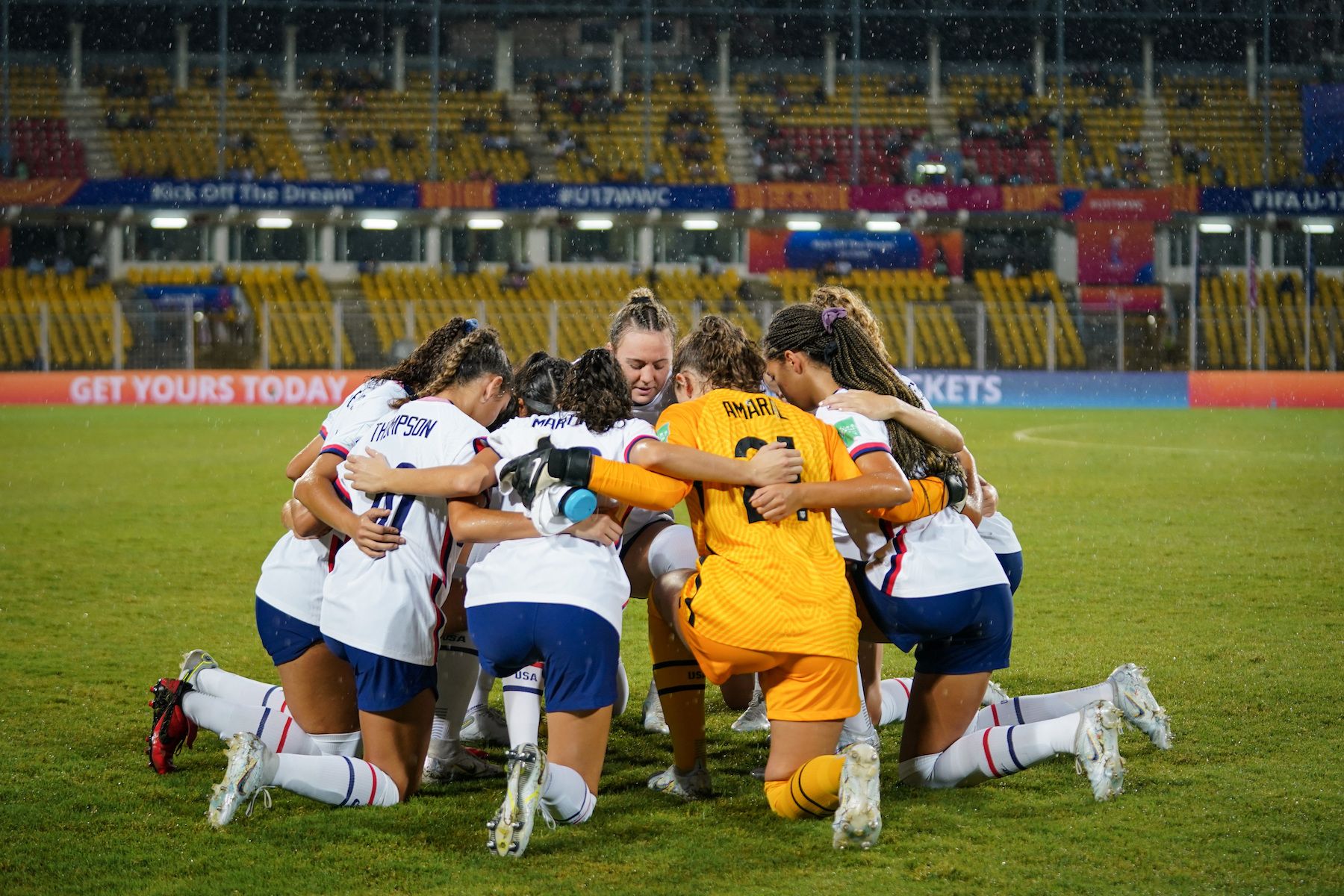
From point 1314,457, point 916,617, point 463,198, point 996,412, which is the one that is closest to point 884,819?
point 916,617

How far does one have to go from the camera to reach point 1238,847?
410 centimetres

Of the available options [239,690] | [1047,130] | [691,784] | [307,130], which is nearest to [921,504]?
[691,784]

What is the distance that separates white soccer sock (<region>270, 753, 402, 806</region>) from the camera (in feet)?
13.9

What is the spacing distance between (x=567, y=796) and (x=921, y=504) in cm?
156

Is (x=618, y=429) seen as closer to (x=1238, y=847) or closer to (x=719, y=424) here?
(x=719, y=424)

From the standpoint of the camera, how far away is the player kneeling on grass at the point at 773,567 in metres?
4.17

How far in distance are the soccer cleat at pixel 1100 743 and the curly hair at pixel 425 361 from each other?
2.76m

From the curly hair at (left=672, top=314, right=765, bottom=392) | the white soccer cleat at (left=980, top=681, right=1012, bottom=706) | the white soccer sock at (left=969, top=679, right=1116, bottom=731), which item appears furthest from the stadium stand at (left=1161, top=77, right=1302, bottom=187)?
the curly hair at (left=672, top=314, right=765, bottom=392)

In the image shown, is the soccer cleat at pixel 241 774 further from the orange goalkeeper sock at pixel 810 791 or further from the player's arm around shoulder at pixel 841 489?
the player's arm around shoulder at pixel 841 489

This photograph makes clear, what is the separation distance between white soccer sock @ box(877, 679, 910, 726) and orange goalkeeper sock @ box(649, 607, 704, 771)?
4.06 feet

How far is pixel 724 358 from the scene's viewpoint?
462cm

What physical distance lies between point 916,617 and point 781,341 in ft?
3.60

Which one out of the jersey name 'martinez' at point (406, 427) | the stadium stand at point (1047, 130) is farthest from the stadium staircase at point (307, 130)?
the jersey name 'martinez' at point (406, 427)

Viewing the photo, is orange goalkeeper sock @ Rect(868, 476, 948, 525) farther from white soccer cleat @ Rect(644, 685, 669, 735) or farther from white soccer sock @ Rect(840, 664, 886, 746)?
white soccer cleat @ Rect(644, 685, 669, 735)
